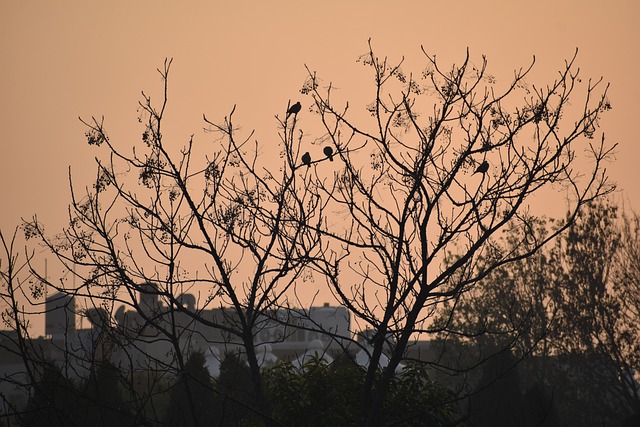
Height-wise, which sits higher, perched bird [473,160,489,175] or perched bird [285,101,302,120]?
perched bird [285,101,302,120]

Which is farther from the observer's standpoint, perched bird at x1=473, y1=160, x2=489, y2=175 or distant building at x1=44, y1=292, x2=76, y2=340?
distant building at x1=44, y1=292, x2=76, y2=340

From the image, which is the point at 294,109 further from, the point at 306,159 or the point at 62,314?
the point at 62,314

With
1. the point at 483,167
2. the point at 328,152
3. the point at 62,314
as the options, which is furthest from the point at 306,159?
the point at 62,314

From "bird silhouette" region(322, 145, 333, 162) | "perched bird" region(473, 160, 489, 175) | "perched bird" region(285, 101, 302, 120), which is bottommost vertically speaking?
"perched bird" region(473, 160, 489, 175)

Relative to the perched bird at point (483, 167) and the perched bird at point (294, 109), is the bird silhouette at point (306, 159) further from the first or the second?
the perched bird at point (483, 167)

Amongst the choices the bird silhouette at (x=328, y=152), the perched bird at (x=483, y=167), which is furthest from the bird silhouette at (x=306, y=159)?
the perched bird at (x=483, y=167)

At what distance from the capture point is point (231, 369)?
969 inches

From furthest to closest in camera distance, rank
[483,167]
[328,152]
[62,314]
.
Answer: [62,314], [328,152], [483,167]

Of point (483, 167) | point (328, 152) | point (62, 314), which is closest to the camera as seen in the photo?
point (483, 167)

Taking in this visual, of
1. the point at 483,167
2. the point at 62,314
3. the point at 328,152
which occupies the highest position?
the point at 62,314

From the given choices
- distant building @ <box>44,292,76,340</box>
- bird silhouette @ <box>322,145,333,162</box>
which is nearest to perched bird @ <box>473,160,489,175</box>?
bird silhouette @ <box>322,145,333,162</box>

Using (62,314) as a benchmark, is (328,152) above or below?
below

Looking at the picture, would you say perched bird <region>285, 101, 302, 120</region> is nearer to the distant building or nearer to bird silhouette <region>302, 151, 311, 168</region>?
bird silhouette <region>302, 151, 311, 168</region>

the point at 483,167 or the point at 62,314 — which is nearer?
the point at 483,167
